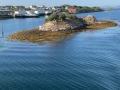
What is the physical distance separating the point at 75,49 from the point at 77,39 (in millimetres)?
12127

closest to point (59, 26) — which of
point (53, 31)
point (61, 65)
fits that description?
point (53, 31)

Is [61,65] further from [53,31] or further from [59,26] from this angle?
[59,26]

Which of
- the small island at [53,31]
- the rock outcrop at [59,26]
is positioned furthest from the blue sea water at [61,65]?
the rock outcrop at [59,26]

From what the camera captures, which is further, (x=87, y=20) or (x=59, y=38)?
(x=87, y=20)

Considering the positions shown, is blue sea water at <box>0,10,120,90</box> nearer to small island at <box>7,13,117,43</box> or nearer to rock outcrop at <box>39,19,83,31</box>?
small island at <box>7,13,117,43</box>

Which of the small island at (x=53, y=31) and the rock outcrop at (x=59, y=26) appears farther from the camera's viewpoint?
the rock outcrop at (x=59, y=26)

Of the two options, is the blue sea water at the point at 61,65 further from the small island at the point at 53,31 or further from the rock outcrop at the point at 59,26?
the rock outcrop at the point at 59,26

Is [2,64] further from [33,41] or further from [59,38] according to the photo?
[59,38]

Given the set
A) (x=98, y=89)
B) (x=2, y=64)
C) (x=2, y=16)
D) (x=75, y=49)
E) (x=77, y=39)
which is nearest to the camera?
(x=98, y=89)

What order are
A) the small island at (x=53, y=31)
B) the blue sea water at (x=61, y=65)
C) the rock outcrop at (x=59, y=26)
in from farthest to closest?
1. the rock outcrop at (x=59, y=26)
2. the small island at (x=53, y=31)
3. the blue sea water at (x=61, y=65)

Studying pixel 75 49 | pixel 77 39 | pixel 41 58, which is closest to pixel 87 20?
pixel 77 39

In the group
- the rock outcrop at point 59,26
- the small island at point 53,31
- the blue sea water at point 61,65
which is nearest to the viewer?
the blue sea water at point 61,65

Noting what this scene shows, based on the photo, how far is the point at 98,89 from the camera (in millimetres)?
28969

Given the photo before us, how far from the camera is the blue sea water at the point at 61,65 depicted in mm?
30734
